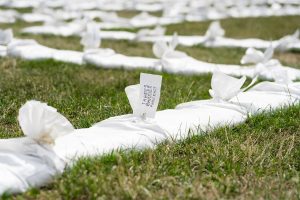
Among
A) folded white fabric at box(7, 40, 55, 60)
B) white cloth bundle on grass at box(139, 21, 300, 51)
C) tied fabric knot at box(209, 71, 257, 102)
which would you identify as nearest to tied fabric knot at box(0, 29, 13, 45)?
folded white fabric at box(7, 40, 55, 60)

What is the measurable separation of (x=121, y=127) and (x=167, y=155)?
0.32 meters

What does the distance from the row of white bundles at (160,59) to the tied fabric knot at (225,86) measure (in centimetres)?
195

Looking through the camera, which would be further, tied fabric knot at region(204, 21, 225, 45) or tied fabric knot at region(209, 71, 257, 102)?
tied fabric knot at region(204, 21, 225, 45)

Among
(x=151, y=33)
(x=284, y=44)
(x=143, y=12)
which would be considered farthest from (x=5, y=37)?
(x=143, y=12)

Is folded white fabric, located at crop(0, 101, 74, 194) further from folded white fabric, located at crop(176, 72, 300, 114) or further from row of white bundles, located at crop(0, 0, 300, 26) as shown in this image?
row of white bundles, located at crop(0, 0, 300, 26)

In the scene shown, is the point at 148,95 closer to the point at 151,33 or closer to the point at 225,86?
the point at 225,86

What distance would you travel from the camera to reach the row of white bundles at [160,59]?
5.75 metres

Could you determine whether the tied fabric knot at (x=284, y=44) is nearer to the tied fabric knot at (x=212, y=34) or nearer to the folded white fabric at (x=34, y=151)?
the tied fabric knot at (x=212, y=34)

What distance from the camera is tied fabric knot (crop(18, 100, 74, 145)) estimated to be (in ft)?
7.50

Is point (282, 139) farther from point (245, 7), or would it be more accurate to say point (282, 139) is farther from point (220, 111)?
point (245, 7)

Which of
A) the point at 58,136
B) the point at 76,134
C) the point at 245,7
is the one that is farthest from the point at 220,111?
the point at 245,7

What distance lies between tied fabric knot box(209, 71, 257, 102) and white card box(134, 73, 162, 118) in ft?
2.47

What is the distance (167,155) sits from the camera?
2.68 meters

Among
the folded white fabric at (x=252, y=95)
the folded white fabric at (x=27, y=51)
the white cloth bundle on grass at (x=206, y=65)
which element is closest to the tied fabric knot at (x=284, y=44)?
the white cloth bundle on grass at (x=206, y=65)
